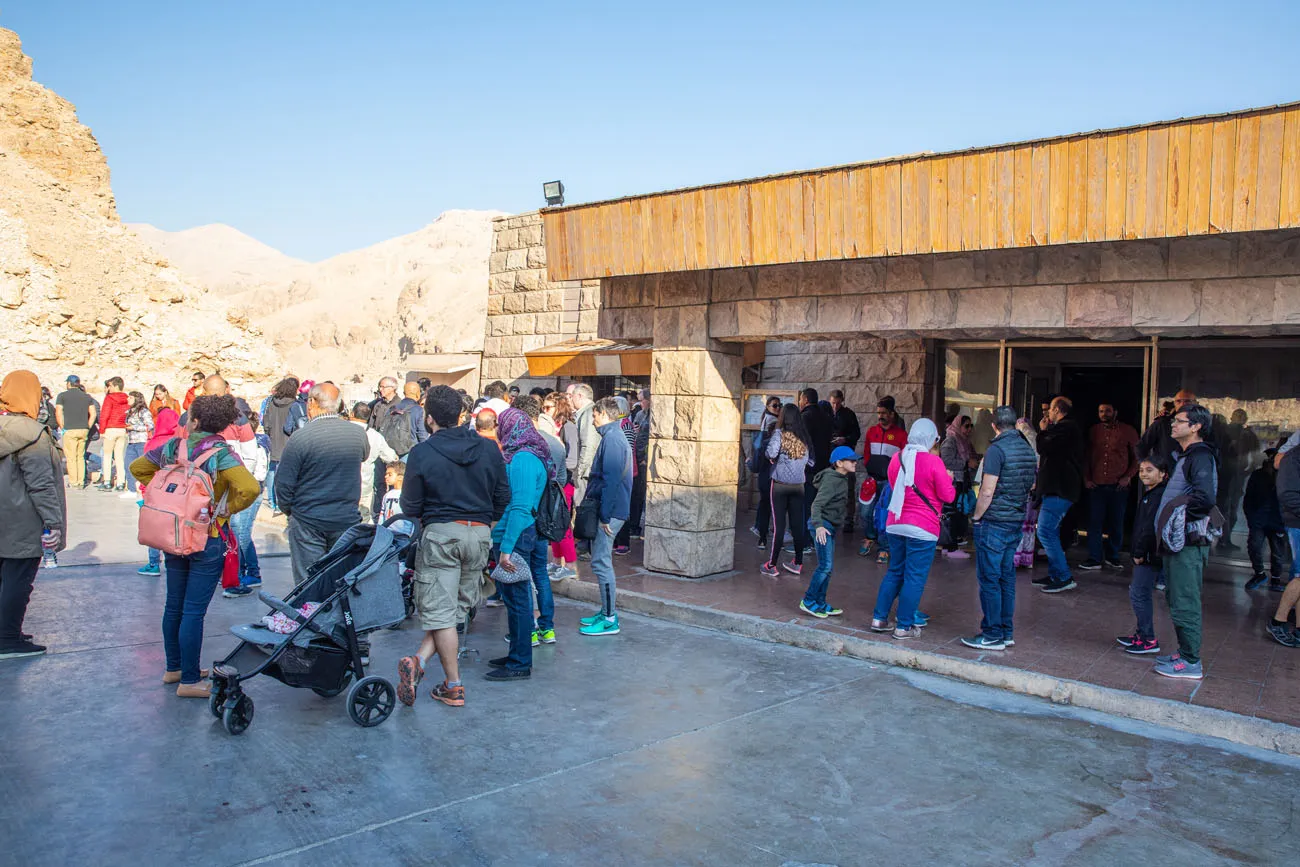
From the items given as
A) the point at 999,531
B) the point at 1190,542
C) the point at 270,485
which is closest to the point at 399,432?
the point at 270,485

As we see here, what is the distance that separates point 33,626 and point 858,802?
239 inches

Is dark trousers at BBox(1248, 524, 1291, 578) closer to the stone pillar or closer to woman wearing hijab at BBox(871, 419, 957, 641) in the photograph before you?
woman wearing hijab at BBox(871, 419, 957, 641)

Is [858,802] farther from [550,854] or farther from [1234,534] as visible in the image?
[1234,534]

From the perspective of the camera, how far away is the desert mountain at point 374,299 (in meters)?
60.8

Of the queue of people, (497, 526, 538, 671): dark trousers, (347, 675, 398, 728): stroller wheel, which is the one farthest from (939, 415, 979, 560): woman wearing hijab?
(347, 675, 398, 728): stroller wheel

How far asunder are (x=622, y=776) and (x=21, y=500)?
14.4 feet

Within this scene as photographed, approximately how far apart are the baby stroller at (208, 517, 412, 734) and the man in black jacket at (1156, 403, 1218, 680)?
16.2 feet

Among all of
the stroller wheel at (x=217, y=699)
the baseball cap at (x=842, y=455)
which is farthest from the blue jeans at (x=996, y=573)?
the stroller wheel at (x=217, y=699)

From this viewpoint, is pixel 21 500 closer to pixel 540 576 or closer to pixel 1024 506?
pixel 540 576

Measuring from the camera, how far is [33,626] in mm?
6758

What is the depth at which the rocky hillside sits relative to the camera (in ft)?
113

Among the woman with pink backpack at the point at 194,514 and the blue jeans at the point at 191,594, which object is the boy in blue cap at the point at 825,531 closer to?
the woman with pink backpack at the point at 194,514

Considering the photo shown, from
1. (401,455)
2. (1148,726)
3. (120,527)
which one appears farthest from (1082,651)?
(120,527)

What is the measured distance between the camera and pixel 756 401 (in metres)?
13.2
